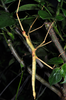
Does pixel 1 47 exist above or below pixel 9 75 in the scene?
above

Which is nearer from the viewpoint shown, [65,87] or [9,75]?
[65,87]

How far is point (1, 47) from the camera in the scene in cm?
104

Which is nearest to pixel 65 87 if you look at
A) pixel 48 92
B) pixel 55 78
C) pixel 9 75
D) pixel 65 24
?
pixel 55 78

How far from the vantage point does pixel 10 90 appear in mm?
894

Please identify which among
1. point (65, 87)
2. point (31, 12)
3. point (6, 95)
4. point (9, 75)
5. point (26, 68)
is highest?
point (31, 12)

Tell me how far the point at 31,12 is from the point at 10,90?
2.34 feet

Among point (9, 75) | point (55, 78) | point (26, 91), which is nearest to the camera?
point (55, 78)

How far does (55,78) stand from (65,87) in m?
0.10

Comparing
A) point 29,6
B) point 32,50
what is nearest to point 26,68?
point 32,50

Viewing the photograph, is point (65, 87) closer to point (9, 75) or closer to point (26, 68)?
point (26, 68)

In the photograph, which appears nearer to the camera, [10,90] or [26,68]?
[26,68]

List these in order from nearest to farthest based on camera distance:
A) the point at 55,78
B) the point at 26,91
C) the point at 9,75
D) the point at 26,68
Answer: the point at 55,78 < the point at 26,68 < the point at 26,91 < the point at 9,75

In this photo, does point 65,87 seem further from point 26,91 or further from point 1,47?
point 1,47

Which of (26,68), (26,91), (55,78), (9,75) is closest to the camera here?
(55,78)
